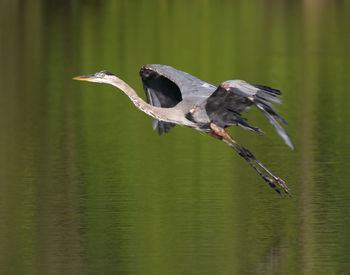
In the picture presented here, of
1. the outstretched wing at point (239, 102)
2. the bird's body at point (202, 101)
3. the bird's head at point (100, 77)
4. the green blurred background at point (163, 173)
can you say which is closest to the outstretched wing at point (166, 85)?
the bird's body at point (202, 101)

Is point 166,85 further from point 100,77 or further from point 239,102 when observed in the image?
point 239,102

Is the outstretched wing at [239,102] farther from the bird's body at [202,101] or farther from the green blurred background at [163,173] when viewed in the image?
the green blurred background at [163,173]

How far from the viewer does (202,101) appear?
12531 mm

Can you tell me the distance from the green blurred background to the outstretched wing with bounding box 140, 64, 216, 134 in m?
1.02

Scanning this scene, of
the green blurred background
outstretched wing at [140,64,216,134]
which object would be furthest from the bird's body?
the green blurred background

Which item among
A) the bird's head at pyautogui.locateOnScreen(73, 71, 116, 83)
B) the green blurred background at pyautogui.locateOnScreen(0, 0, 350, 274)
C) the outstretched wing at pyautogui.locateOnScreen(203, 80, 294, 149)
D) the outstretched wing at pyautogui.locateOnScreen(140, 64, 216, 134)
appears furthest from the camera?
the outstretched wing at pyautogui.locateOnScreen(140, 64, 216, 134)

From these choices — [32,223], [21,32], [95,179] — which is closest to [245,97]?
[32,223]

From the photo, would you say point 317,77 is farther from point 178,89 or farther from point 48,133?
point 178,89

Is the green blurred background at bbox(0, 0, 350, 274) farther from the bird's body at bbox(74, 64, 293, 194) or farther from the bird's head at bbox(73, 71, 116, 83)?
the bird's head at bbox(73, 71, 116, 83)

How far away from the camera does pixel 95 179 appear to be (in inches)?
571

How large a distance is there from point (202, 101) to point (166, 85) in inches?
61.6

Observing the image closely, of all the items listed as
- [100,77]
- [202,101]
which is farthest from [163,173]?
[100,77]

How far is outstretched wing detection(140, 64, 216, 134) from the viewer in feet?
43.4

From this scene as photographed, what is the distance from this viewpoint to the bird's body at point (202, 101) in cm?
1118
